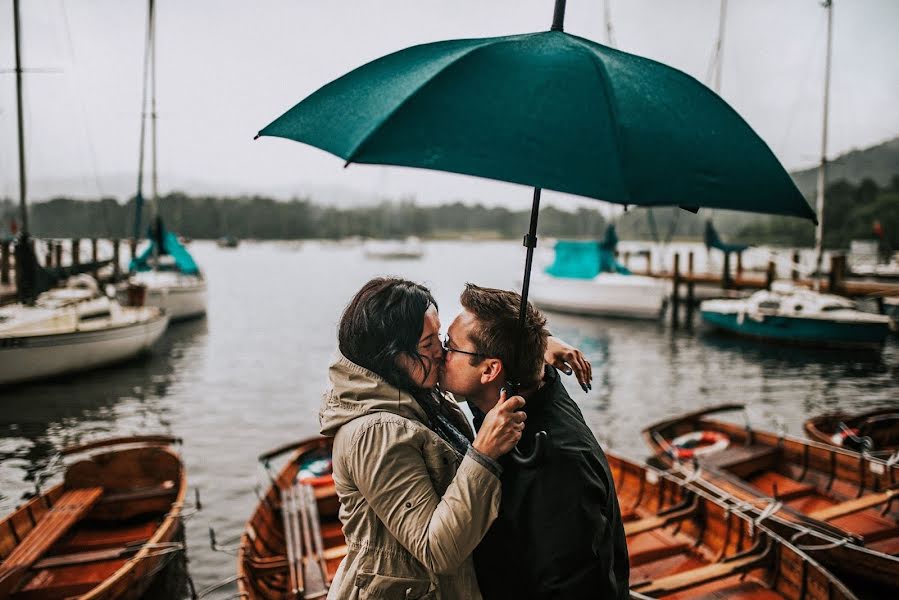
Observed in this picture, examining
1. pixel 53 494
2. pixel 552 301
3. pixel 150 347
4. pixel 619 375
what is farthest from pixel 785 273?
pixel 53 494

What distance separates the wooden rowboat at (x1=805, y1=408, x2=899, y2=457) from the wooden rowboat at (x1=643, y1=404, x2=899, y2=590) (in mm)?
1188

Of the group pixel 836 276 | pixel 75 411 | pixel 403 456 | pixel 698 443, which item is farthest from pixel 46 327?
pixel 836 276

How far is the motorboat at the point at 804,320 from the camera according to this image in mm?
23844

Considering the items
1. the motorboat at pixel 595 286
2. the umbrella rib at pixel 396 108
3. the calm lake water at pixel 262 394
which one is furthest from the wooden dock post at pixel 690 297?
the umbrella rib at pixel 396 108

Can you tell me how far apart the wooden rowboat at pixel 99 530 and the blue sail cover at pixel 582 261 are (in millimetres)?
29471

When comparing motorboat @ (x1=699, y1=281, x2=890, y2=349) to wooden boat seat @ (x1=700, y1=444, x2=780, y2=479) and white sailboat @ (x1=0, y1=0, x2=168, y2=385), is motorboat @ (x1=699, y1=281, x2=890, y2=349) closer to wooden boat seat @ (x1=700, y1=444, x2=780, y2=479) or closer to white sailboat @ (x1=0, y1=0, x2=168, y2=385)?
wooden boat seat @ (x1=700, y1=444, x2=780, y2=479)

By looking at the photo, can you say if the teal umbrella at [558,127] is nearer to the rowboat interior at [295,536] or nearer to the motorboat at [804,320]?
the rowboat interior at [295,536]

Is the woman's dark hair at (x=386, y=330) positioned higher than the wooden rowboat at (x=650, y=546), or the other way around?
the woman's dark hair at (x=386, y=330)

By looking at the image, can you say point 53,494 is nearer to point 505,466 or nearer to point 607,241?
point 505,466

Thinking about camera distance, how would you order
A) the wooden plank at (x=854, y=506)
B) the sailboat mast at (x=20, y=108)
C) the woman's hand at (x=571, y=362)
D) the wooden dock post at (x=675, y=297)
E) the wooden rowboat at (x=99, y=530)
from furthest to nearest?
the wooden dock post at (x=675, y=297) < the sailboat mast at (x=20, y=108) < the wooden plank at (x=854, y=506) < the wooden rowboat at (x=99, y=530) < the woman's hand at (x=571, y=362)

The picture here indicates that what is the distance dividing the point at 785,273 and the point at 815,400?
28468 millimetres

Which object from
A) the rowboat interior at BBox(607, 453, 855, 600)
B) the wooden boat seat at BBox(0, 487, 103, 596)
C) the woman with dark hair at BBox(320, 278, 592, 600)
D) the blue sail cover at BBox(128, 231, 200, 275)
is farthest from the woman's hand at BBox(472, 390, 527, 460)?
the blue sail cover at BBox(128, 231, 200, 275)

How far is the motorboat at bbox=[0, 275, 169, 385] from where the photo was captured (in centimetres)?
1681

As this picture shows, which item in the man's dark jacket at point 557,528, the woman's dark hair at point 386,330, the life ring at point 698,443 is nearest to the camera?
the man's dark jacket at point 557,528
